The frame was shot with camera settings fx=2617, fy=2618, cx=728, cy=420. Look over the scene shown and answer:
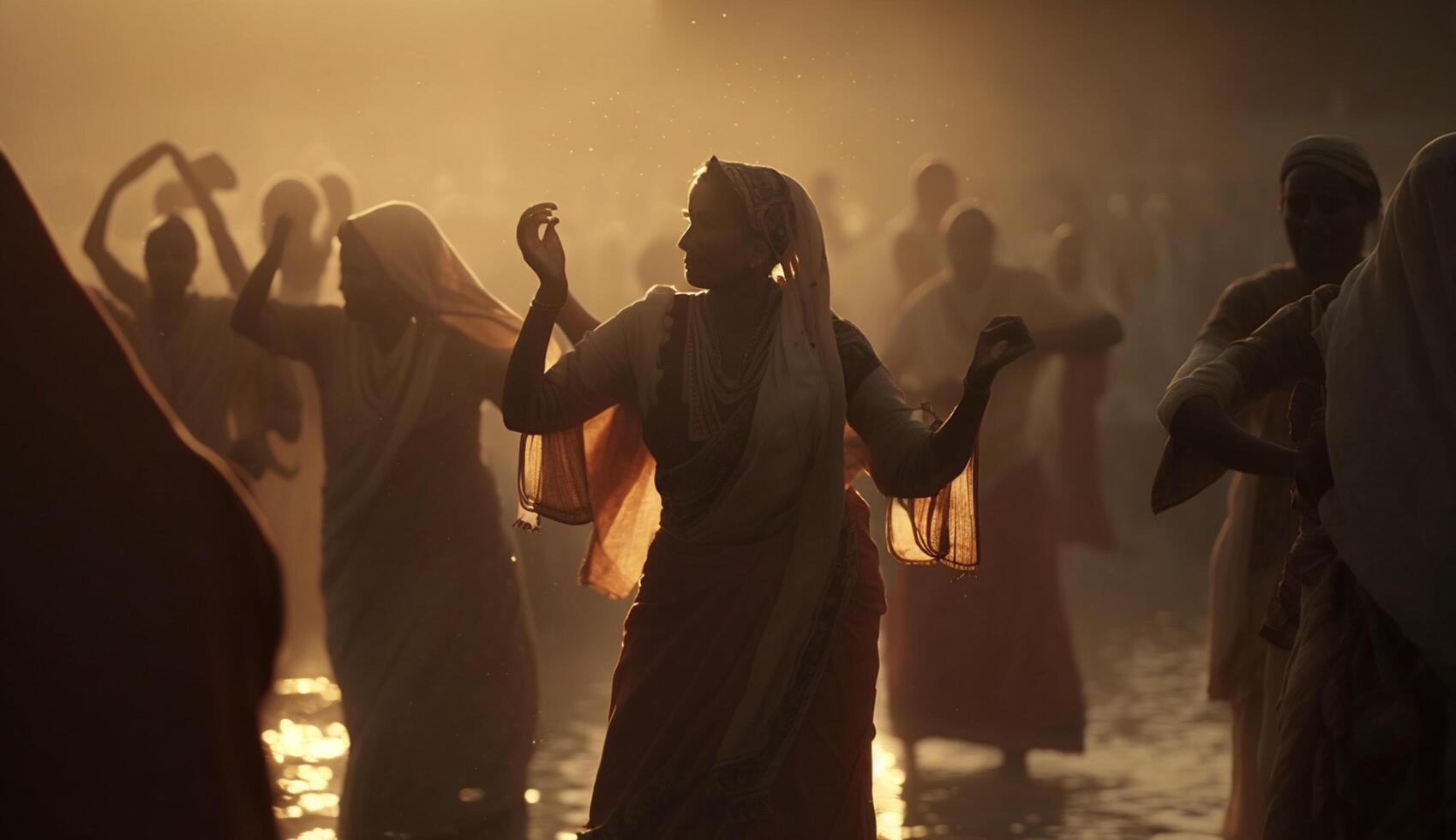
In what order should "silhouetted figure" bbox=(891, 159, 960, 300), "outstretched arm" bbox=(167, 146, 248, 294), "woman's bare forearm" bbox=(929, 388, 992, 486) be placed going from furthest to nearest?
"silhouetted figure" bbox=(891, 159, 960, 300)
"outstretched arm" bbox=(167, 146, 248, 294)
"woman's bare forearm" bbox=(929, 388, 992, 486)

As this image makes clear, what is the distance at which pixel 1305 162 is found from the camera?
6.23m

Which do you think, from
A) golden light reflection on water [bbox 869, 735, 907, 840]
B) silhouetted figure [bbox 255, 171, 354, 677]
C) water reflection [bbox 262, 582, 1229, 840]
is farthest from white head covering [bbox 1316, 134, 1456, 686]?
silhouetted figure [bbox 255, 171, 354, 677]

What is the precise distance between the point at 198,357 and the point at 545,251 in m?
4.60

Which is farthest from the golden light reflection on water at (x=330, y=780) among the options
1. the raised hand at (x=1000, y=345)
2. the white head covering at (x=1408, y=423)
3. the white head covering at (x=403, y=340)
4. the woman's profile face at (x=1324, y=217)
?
the white head covering at (x=1408, y=423)

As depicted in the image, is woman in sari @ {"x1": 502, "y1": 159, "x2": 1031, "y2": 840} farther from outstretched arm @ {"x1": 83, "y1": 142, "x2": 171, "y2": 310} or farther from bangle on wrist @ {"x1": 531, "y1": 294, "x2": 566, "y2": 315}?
outstretched arm @ {"x1": 83, "y1": 142, "x2": 171, "y2": 310}

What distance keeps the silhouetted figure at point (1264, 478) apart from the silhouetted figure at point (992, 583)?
2.54 metres

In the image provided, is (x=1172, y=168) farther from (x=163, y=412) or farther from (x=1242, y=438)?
(x=163, y=412)

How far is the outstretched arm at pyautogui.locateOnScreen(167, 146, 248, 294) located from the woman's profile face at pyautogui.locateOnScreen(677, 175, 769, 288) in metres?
3.88

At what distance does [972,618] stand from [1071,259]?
403 centimetres

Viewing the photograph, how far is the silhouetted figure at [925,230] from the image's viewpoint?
12156mm

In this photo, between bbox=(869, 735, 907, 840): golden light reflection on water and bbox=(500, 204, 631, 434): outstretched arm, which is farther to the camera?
bbox=(869, 735, 907, 840): golden light reflection on water

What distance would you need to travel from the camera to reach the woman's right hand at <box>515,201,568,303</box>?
225 inches

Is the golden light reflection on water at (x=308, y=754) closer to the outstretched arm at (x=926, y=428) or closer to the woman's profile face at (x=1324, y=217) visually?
the outstretched arm at (x=926, y=428)

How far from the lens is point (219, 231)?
956 cm
